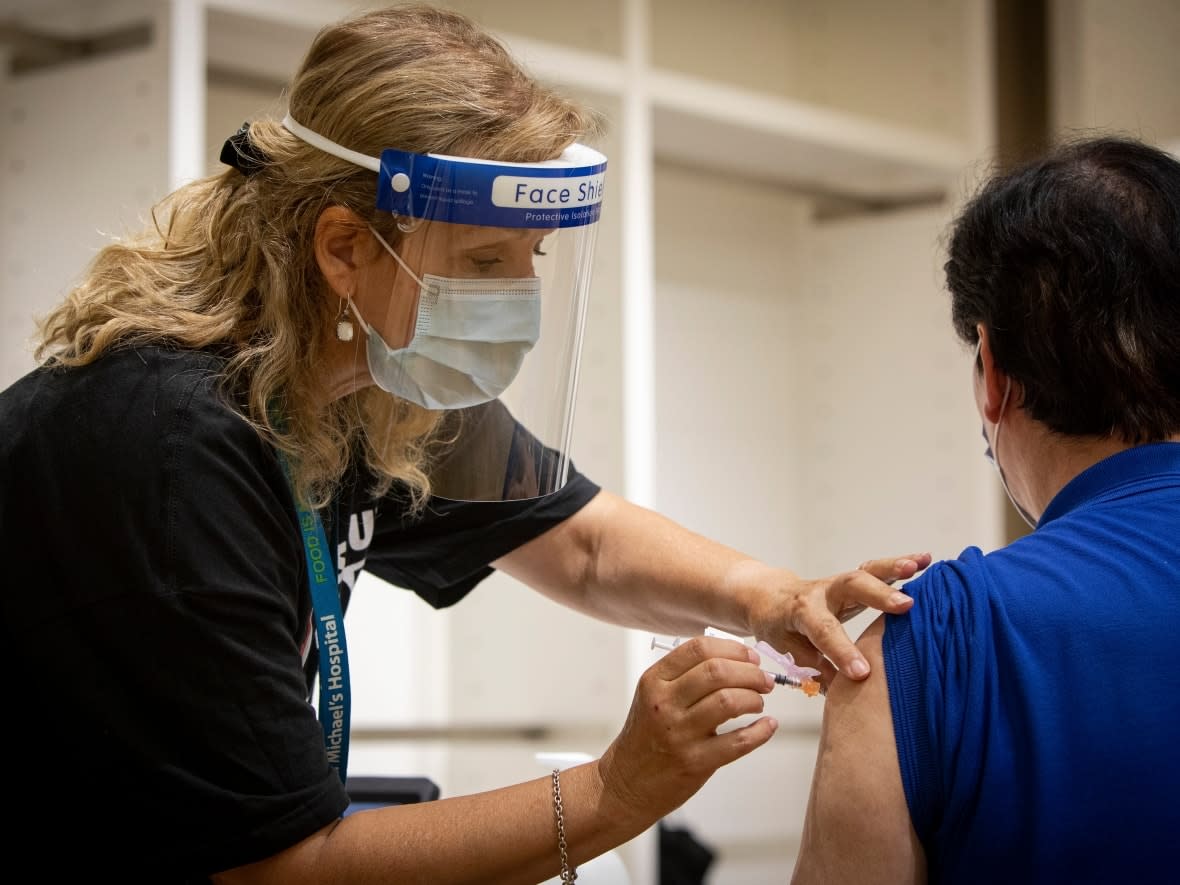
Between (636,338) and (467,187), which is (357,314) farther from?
(636,338)

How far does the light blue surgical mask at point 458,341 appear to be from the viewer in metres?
1.22

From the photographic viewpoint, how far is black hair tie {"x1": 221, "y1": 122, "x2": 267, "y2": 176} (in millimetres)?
1268

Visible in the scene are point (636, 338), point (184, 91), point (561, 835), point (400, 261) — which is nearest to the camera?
point (561, 835)

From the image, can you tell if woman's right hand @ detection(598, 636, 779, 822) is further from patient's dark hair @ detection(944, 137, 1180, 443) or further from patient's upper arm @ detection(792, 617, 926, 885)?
patient's dark hair @ detection(944, 137, 1180, 443)

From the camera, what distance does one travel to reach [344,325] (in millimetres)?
1238

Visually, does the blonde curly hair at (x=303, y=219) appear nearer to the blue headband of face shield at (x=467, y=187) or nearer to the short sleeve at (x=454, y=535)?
the blue headband of face shield at (x=467, y=187)

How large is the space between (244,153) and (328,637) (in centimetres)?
51

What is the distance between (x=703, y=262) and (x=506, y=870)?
7.78 ft

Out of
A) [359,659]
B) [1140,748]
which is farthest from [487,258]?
[359,659]

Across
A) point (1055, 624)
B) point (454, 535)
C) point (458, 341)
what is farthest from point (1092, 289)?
point (454, 535)

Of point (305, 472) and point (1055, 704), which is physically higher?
point (305, 472)

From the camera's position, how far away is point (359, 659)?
259 centimetres

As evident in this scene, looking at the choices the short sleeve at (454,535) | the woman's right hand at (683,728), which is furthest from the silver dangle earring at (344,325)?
the woman's right hand at (683,728)

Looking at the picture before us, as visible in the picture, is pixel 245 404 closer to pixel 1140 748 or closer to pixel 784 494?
pixel 1140 748
